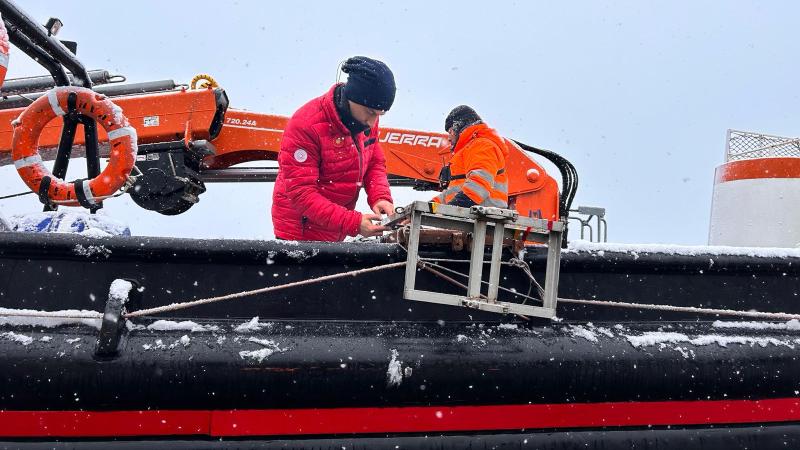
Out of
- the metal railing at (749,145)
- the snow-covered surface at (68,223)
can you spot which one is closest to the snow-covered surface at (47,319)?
the snow-covered surface at (68,223)

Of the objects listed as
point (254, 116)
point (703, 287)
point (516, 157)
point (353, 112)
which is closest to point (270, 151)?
point (254, 116)

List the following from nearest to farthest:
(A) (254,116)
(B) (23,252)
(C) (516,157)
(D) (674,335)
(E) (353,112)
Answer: (B) (23,252) < (D) (674,335) < (E) (353,112) < (C) (516,157) < (A) (254,116)

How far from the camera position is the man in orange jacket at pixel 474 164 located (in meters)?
3.69

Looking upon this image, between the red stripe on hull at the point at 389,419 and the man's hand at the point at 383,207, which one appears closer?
the red stripe on hull at the point at 389,419

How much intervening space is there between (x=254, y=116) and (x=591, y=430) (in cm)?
418

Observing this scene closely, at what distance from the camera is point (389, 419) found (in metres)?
1.92

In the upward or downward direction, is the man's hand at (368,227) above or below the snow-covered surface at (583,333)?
above

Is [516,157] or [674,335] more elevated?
[516,157]

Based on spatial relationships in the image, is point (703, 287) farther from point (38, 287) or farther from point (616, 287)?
point (38, 287)

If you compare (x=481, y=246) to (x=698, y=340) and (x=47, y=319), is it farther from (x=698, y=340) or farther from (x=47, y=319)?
(x=47, y=319)

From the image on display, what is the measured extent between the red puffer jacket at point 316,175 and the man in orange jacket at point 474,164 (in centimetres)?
68

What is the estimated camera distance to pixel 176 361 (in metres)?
1.84

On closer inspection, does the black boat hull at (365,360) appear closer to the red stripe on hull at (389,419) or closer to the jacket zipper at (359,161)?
the red stripe on hull at (389,419)

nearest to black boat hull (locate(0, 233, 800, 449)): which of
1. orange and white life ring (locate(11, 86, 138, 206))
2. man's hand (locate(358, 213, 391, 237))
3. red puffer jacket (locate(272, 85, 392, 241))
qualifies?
man's hand (locate(358, 213, 391, 237))
